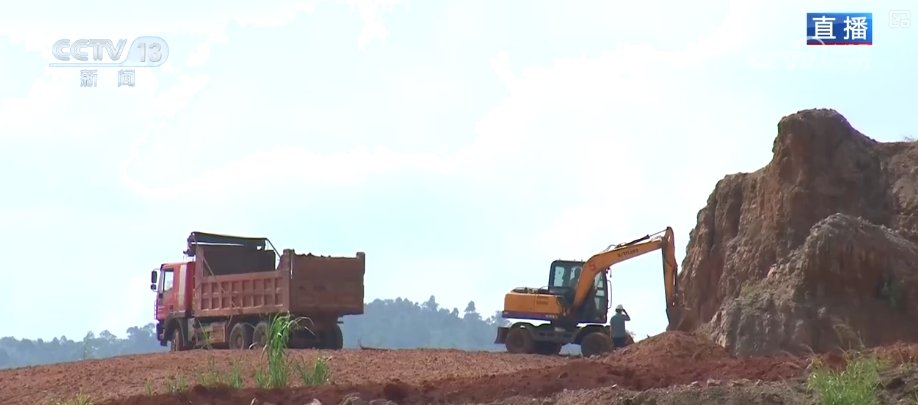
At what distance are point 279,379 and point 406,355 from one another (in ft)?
33.0

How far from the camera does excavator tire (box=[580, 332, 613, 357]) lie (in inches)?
1112

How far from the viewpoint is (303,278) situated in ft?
90.7

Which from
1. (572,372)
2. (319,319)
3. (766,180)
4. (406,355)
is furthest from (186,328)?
(572,372)

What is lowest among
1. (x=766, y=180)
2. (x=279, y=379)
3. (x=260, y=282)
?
(x=279, y=379)

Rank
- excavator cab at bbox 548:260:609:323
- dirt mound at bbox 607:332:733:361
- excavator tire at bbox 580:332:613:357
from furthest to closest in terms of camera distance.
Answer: excavator cab at bbox 548:260:609:323
excavator tire at bbox 580:332:613:357
dirt mound at bbox 607:332:733:361

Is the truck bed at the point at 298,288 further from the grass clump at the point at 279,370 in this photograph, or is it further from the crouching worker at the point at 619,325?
the grass clump at the point at 279,370

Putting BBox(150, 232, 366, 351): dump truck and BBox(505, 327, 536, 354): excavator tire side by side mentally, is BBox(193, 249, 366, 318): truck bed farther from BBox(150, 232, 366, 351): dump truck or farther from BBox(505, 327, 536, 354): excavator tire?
BBox(505, 327, 536, 354): excavator tire

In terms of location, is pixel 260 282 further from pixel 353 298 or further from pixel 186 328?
pixel 186 328

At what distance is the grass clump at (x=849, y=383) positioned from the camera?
28.5 ft

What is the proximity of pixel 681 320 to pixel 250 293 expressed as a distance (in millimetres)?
10408

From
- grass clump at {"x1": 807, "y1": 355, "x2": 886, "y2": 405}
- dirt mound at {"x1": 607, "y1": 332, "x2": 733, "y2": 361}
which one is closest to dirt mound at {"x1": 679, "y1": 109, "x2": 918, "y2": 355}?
dirt mound at {"x1": 607, "y1": 332, "x2": 733, "y2": 361}

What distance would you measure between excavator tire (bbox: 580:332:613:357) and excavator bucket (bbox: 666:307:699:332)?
239cm

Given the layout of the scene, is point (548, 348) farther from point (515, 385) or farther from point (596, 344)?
point (515, 385)

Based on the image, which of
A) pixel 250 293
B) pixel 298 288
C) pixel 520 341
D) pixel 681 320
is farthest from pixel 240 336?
pixel 681 320
